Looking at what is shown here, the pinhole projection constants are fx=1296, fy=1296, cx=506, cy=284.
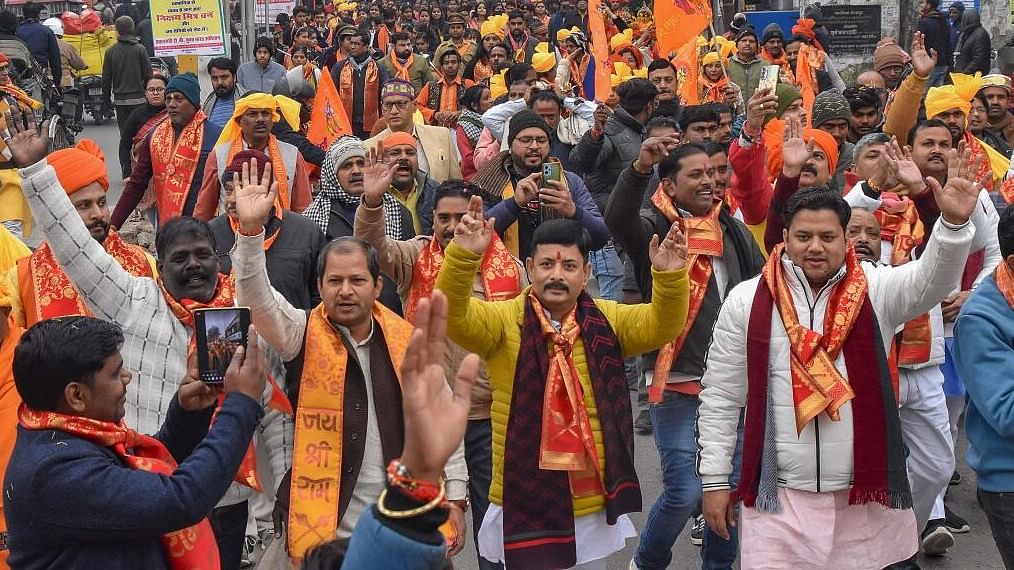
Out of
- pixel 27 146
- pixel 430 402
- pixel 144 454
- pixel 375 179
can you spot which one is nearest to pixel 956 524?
pixel 375 179

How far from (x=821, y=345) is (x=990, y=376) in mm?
530

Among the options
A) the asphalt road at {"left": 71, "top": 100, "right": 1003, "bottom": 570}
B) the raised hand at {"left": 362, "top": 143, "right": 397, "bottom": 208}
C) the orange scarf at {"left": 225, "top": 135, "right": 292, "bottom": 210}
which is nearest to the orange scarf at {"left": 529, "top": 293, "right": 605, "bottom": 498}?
the raised hand at {"left": 362, "top": 143, "right": 397, "bottom": 208}

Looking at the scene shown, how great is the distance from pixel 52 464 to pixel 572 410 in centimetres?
191

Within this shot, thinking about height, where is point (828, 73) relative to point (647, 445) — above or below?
above

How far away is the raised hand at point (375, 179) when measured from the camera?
5262 millimetres

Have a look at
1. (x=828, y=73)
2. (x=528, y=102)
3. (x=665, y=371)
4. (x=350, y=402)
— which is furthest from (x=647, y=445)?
(x=828, y=73)

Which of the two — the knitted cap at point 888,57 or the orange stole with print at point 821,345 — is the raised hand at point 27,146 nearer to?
the orange stole with print at point 821,345

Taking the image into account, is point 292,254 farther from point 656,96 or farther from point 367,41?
point 367,41

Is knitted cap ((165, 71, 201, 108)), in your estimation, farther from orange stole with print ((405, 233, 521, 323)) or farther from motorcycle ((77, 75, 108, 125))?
motorcycle ((77, 75, 108, 125))

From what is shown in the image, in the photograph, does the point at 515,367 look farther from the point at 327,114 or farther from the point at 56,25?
the point at 56,25

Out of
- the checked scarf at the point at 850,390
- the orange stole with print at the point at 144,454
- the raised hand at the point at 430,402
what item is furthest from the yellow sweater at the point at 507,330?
the raised hand at the point at 430,402

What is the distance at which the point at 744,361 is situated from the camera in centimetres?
443

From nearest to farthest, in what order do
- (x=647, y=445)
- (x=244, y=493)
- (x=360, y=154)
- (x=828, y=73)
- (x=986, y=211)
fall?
(x=244, y=493), (x=986, y=211), (x=360, y=154), (x=647, y=445), (x=828, y=73)

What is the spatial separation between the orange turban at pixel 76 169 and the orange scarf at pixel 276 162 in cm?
225
